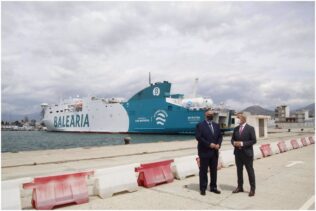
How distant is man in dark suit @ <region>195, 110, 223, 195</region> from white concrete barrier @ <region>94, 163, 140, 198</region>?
1.71 meters

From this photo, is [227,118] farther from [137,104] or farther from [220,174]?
[220,174]

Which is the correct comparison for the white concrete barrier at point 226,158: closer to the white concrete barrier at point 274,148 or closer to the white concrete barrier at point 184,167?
the white concrete barrier at point 184,167

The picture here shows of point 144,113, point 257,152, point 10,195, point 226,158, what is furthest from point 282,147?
point 144,113

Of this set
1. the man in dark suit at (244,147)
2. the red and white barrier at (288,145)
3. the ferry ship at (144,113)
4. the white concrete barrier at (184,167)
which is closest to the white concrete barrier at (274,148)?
the red and white barrier at (288,145)

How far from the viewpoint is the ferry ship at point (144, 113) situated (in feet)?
185

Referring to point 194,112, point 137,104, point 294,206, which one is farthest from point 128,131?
point 294,206

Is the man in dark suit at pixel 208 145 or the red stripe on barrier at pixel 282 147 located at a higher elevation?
the man in dark suit at pixel 208 145

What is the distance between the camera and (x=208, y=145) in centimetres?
732

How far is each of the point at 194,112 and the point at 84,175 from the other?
159 feet

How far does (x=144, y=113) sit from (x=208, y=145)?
5569 cm

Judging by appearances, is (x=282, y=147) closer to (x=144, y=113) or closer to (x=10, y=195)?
(x=10, y=195)

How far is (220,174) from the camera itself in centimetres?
1031

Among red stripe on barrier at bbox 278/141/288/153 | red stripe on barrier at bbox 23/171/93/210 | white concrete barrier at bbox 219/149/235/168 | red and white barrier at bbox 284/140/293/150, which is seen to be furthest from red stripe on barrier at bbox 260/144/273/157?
red stripe on barrier at bbox 23/171/93/210

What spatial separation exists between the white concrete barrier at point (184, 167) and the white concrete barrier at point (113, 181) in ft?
5.94
